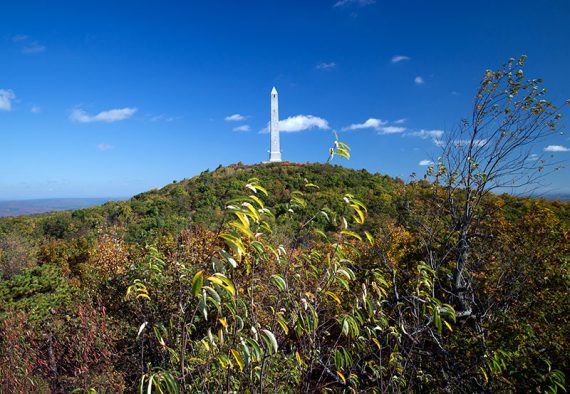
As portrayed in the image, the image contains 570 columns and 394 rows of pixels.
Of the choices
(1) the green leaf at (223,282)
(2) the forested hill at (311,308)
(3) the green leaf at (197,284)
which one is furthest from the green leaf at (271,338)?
(3) the green leaf at (197,284)

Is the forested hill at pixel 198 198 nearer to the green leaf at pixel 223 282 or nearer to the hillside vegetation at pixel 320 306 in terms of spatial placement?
the hillside vegetation at pixel 320 306

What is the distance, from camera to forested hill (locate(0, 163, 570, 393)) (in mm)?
2061

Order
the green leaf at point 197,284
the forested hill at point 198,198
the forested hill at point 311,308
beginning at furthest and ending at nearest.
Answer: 1. the forested hill at point 198,198
2. the forested hill at point 311,308
3. the green leaf at point 197,284

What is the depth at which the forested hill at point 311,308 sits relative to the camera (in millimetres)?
2061

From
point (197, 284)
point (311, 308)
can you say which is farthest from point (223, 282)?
point (311, 308)

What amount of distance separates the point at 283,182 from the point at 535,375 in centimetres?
2663

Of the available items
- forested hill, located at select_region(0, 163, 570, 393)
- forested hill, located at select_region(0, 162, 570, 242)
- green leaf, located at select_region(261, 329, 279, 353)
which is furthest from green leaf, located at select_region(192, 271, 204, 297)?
forested hill, located at select_region(0, 162, 570, 242)

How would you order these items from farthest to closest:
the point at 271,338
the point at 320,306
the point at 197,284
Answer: the point at 320,306, the point at 271,338, the point at 197,284

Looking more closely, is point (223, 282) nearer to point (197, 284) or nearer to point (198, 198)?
point (197, 284)

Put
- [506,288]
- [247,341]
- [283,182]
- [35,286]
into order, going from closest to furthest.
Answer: [247,341] < [506,288] < [35,286] < [283,182]

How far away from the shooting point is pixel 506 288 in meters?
5.41

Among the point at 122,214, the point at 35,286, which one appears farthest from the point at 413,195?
the point at 122,214

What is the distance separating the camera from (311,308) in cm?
197

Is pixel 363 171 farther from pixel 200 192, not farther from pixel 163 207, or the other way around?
pixel 163 207
